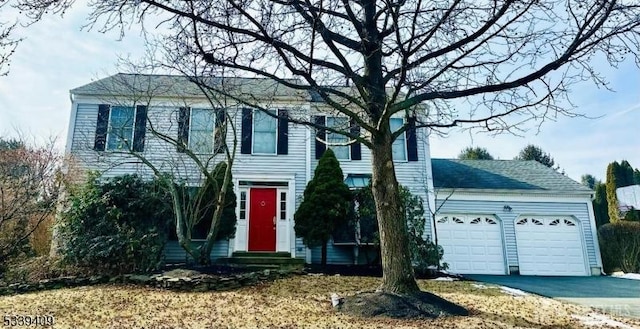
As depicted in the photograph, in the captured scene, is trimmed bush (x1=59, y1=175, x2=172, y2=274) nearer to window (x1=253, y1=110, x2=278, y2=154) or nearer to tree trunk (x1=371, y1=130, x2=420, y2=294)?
window (x1=253, y1=110, x2=278, y2=154)

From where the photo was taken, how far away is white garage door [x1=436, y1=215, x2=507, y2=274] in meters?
12.3

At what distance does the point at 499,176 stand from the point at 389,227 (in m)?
9.82

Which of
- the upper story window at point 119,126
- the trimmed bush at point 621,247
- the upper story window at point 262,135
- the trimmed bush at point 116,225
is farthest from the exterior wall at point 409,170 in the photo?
the trimmed bush at point 621,247

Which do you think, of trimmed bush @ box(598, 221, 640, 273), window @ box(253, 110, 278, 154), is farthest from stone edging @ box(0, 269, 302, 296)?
trimmed bush @ box(598, 221, 640, 273)

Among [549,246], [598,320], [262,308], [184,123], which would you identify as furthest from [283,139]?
[598,320]

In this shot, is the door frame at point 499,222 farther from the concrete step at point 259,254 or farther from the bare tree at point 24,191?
the bare tree at point 24,191

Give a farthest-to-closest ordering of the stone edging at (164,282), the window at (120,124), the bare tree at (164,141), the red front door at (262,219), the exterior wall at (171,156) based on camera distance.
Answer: the window at (120,124) → the red front door at (262,219) → the exterior wall at (171,156) → the bare tree at (164,141) → the stone edging at (164,282)

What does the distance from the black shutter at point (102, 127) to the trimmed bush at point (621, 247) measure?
51.0 feet

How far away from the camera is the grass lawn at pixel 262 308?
5160mm

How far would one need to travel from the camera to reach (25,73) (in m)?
6.09

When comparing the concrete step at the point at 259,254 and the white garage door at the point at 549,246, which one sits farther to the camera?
the white garage door at the point at 549,246

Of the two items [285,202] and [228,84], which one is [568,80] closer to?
[228,84]

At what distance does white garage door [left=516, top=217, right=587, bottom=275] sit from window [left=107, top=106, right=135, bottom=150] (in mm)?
12218

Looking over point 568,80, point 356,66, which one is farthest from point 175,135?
point 568,80
